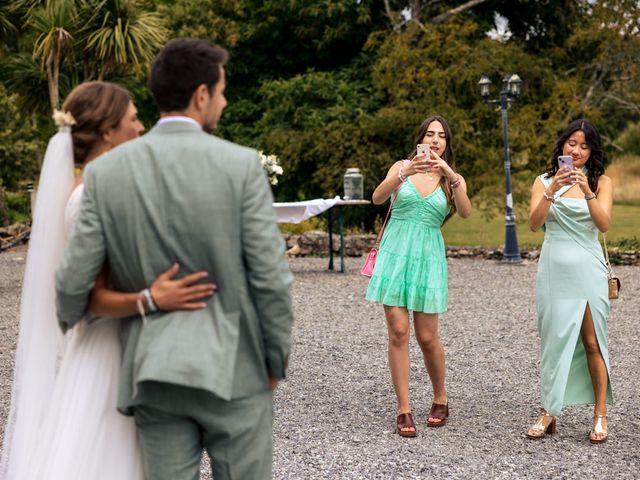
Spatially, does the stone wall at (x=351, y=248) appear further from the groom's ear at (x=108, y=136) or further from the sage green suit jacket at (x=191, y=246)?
Result: the sage green suit jacket at (x=191, y=246)

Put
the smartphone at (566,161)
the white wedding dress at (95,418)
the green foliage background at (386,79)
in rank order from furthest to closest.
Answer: the green foliage background at (386,79)
the smartphone at (566,161)
the white wedding dress at (95,418)

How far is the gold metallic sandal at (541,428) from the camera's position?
5066 millimetres

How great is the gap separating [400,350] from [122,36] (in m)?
13.5

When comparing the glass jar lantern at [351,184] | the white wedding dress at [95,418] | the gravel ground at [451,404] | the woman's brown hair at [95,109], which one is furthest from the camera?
the glass jar lantern at [351,184]

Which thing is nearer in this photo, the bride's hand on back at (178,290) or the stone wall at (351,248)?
the bride's hand on back at (178,290)

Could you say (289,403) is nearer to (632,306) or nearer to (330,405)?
(330,405)

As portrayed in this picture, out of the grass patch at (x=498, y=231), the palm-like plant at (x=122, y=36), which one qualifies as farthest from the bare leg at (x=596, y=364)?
the grass patch at (x=498, y=231)

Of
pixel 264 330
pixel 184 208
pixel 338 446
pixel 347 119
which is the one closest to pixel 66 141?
pixel 184 208

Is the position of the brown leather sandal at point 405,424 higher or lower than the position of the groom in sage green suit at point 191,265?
lower

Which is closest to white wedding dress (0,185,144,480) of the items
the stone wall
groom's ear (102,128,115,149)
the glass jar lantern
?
groom's ear (102,128,115,149)

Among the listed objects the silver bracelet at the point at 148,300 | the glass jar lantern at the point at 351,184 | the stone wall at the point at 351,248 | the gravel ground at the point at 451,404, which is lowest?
the stone wall at the point at 351,248

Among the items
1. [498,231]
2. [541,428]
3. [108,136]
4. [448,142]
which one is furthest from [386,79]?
[108,136]

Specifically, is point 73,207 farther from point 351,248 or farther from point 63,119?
point 351,248

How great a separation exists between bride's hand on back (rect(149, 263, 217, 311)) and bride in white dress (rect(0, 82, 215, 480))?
0.09 feet
